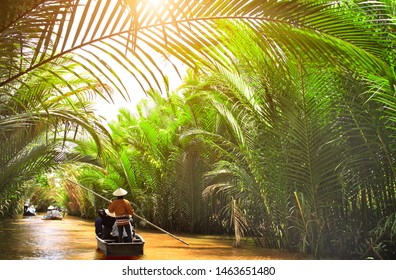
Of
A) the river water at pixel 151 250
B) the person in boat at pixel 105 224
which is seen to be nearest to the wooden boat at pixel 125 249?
the river water at pixel 151 250

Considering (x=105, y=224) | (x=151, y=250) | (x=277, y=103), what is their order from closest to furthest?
(x=277, y=103) → (x=105, y=224) → (x=151, y=250)

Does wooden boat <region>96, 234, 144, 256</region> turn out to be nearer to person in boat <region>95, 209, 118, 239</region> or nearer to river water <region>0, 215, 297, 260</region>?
river water <region>0, 215, 297, 260</region>

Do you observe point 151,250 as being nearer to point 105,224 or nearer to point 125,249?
point 105,224

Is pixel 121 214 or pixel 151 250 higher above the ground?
pixel 121 214

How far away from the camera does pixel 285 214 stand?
752cm

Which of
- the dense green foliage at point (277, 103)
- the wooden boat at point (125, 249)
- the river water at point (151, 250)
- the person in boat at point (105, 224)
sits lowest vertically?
the river water at point (151, 250)

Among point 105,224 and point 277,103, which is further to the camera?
point 105,224

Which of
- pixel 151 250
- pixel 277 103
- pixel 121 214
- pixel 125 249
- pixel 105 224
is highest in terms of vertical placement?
pixel 277 103

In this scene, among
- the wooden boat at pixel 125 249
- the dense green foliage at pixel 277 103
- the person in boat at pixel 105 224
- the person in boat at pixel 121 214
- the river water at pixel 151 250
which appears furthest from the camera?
the person in boat at pixel 105 224

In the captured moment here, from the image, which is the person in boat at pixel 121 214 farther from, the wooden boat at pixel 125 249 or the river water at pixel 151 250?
the river water at pixel 151 250

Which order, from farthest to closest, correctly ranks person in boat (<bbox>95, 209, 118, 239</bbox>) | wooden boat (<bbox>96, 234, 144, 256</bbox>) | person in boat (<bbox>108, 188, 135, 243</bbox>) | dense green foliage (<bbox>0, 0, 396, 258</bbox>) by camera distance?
person in boat (<bbox>95, 209, 118, 239</bbox>) → person in boat (<bbox>108, 188, 135, 243</bbox>) → wooden boat (<bbox>96, 234, 144, 256</bbox>) → dense green foliage (<bbox>0, 0, 396, 258</bbox>)

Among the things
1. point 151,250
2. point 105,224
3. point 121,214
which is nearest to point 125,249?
point 121,214

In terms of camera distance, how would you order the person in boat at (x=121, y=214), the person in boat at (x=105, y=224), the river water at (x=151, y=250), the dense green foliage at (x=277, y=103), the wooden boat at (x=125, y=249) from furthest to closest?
1. the person in boat at (x=105, y=224)
2. the river water at (x=151, y=250)
3. the person in boat at (x=121, y=214)
4. the wooden boat at (x=125, y=249)
5. the dense green foliage at (x=277, y=103)

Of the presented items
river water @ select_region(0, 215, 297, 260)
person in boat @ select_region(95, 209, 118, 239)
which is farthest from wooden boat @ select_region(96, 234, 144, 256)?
person in boat @ select_region(95, 209, 118, 239)
